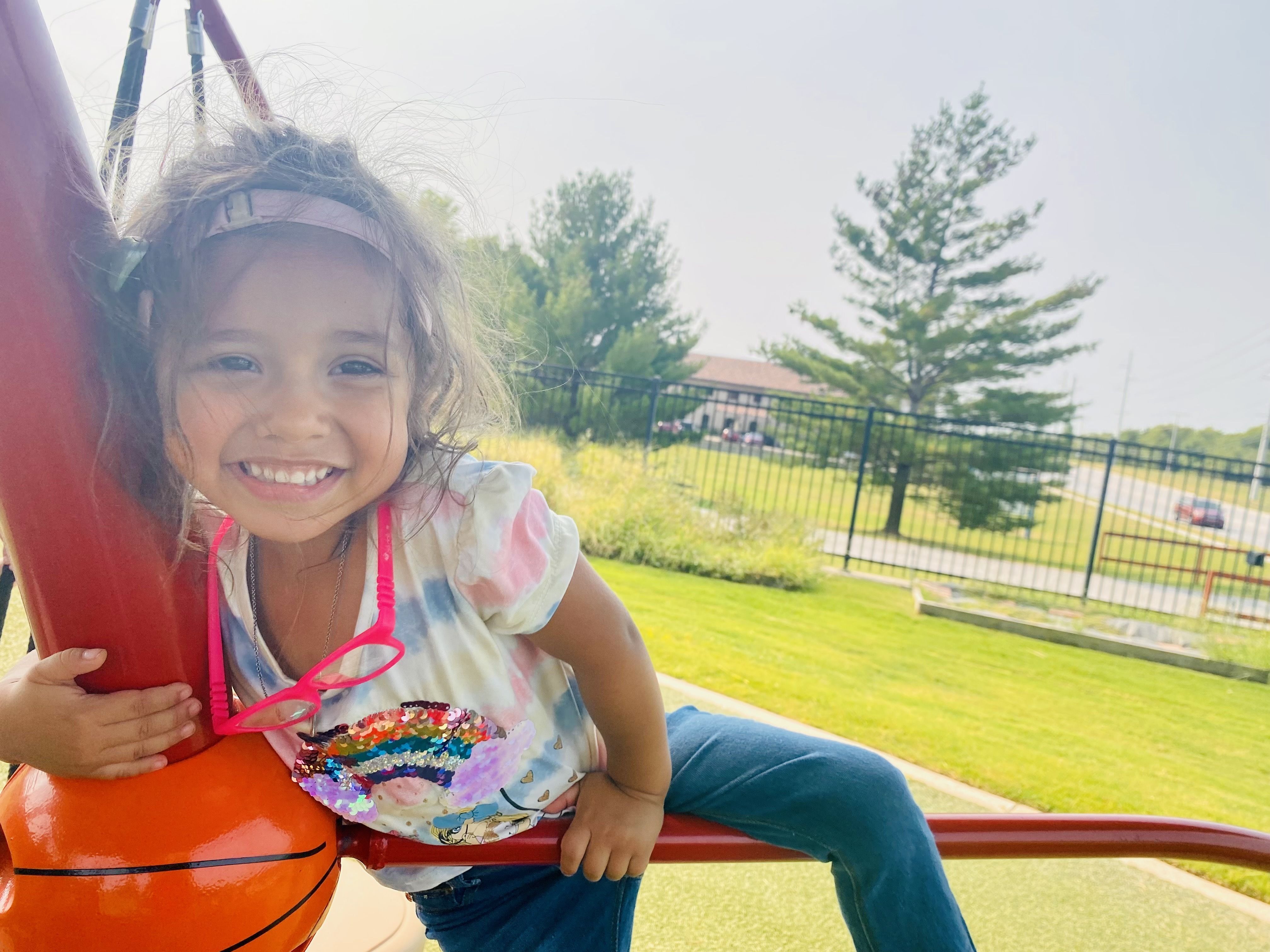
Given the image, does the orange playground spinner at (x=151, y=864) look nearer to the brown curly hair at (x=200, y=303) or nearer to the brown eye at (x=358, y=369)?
the brown curly hair at (x=200, y=303)

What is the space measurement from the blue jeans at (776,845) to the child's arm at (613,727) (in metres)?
0.09

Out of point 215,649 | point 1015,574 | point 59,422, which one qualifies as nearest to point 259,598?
point 215,649

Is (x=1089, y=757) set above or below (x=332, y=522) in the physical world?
below

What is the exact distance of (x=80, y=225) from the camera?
2.01 feet

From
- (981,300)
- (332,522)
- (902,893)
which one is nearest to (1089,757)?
(902,893)

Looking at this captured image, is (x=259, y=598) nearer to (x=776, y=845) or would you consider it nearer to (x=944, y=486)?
(x=776, y=845)

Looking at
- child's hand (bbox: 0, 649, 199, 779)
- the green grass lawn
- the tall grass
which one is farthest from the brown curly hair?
the tall grass

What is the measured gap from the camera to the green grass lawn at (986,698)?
307 cm

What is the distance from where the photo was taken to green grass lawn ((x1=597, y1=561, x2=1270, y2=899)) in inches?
121

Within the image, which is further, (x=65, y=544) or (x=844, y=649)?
(x=844, y=649)

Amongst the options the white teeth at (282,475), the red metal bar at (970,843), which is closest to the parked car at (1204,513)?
the red metal bar at (970,843)

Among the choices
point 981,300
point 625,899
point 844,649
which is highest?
point 981,300

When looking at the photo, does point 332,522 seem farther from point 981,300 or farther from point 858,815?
point 981,300

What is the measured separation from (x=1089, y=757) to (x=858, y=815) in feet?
9.77
